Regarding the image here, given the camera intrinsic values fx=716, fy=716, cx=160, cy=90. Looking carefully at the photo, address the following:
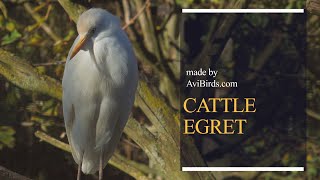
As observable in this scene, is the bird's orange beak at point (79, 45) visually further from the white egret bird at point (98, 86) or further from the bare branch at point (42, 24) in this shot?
the bare branch at point (42, 24)

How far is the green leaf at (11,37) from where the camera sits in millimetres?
2668

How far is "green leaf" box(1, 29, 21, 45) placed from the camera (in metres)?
2.67

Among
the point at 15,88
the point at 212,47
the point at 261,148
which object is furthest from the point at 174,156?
the point at 15,88

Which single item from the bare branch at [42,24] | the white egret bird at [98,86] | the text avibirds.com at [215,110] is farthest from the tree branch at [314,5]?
the bare branch at [42,24]

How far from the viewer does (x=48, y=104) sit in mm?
2834

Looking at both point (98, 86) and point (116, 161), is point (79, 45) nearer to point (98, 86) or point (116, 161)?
point (98, 86)

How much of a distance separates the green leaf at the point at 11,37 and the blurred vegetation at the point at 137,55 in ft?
0.13

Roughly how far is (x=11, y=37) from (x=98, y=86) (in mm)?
739

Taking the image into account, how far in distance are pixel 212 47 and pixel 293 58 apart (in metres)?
0.42

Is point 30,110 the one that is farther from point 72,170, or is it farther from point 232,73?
point 232,73

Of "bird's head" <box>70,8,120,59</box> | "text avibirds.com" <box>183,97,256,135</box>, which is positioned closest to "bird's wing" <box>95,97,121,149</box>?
"bird's head" <box>70,8,120,59</box>

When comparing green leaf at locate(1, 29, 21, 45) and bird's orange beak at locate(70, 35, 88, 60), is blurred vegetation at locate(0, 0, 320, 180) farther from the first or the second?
bird's orange beak at locate(70, 35, 88, 60)

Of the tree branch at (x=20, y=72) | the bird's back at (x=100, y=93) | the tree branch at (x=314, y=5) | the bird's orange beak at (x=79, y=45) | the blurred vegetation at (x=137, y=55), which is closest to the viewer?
the tree branch at (x=314, y=5)

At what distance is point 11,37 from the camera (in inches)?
106
